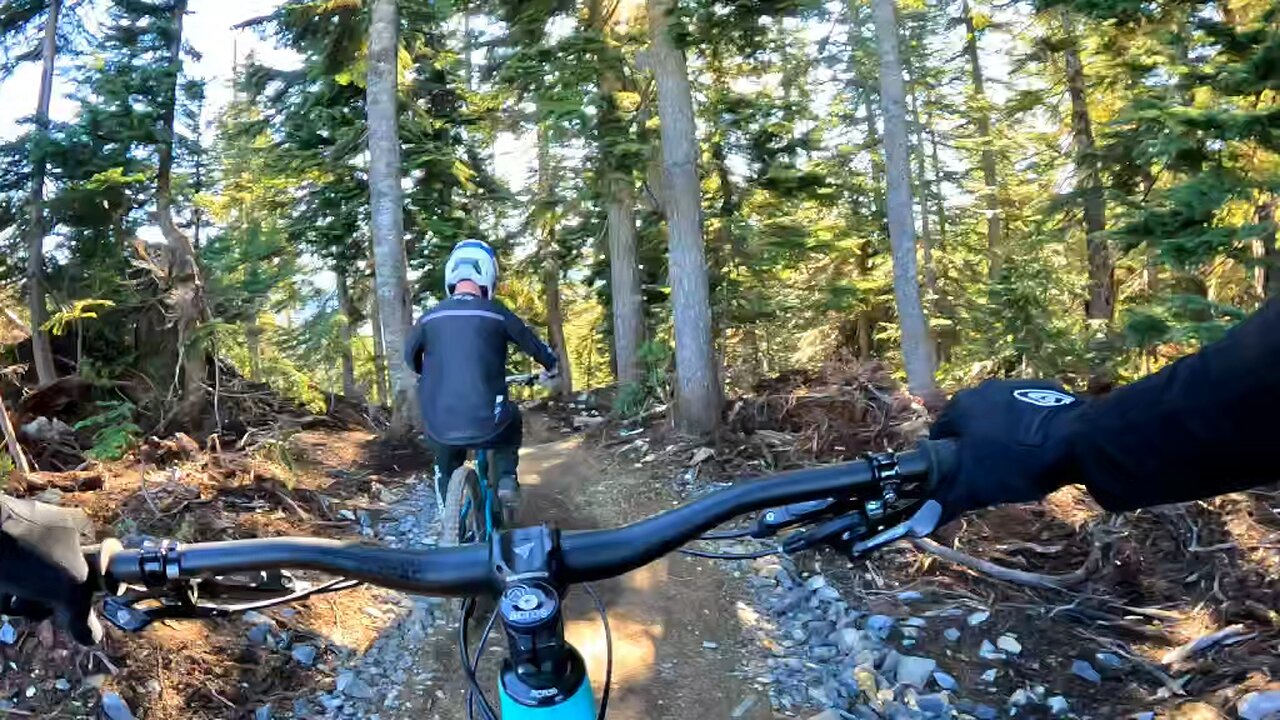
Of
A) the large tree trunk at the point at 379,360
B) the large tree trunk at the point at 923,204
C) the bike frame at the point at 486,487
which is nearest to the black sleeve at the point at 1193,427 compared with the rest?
the bike frame at the point at 486,487

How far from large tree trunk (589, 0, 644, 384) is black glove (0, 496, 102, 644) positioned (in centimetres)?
1141

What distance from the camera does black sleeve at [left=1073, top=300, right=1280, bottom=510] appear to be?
49.7 inches

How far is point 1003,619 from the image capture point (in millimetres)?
6297

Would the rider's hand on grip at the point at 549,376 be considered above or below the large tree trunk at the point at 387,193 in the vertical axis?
below

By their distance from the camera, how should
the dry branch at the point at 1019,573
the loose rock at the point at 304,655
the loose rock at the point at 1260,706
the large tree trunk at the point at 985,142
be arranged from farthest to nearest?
the large tree trunk at the point at 985,142 < the dry branch at the point at 1019,573 < the loose rock at the point at 304,655 < the loose rock at the point at 1260,706

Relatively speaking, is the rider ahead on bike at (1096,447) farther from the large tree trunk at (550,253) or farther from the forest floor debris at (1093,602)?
the large tree trunk at (550,253)

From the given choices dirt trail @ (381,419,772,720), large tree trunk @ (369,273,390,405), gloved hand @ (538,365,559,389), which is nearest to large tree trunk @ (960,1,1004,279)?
large tree trunk @ (369,273,390,405)

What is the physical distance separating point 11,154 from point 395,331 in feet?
28.9

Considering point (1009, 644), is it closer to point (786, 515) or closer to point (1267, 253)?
point (786, 515)

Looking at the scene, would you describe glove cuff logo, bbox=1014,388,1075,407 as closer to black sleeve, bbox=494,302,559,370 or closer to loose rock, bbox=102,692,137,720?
black sleeve, bbox=494,302,559,370

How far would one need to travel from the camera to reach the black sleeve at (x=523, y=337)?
6.34 m

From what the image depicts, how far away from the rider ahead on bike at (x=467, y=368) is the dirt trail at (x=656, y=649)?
126 cm

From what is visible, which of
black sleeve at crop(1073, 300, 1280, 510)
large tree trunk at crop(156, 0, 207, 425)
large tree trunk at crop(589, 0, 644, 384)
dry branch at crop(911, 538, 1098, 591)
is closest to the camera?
black sleeve at crop(1073, 300, 1280, 510)

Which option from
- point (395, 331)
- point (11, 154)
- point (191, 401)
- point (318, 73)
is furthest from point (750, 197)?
point (11, 154)
